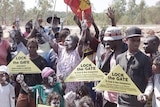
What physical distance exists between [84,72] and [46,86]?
57 cm

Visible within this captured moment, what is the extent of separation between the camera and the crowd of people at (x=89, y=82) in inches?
215

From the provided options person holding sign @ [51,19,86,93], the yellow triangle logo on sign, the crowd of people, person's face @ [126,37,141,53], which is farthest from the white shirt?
the yellow triangle logo on sign

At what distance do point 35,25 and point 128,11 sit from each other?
44.4 m

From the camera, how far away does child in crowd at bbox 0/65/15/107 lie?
648 centimetres

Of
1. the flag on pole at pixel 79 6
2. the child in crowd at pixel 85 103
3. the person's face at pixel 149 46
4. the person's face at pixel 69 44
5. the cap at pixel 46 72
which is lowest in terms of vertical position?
the child in crowd at pixel 85 103

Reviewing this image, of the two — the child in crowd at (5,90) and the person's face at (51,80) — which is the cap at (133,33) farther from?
the child in crowd at (5,90)

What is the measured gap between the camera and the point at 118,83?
5.55 metres

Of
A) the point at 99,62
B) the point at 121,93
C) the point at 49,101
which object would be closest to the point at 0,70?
the point at 49,101

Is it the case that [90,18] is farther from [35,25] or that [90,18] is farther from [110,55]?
[110,55]

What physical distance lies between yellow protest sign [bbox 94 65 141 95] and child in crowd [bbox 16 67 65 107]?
0.81 m

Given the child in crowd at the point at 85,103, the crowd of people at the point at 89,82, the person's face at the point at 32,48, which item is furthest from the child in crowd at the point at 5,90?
the child in crowd at the point at 85,103

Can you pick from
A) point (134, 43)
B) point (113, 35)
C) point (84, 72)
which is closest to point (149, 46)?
point (113, 35)

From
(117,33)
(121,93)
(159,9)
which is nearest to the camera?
(121,93)

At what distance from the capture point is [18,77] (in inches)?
251
